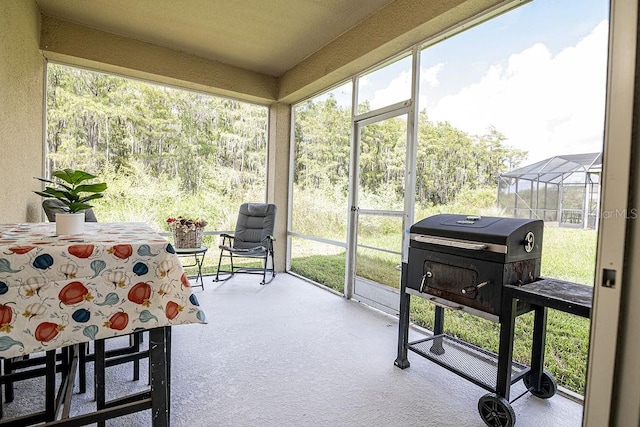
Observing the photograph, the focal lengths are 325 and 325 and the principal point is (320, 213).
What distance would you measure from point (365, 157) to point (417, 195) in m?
0.92

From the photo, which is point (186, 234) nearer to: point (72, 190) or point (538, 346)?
point (72, 190)

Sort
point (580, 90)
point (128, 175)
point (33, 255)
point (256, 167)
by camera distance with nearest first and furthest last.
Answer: point (33, 255) < point (580, 90) < point (128, 175) < point (256, 167)

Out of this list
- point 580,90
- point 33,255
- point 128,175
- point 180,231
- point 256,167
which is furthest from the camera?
point 256,167

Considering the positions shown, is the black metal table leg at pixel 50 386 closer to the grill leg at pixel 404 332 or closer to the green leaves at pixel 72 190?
the green leaves at pixel 72 190

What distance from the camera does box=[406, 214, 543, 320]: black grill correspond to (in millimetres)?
1754

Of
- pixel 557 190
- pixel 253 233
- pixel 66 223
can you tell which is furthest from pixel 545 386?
pixel 253 233

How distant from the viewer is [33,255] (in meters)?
1.17

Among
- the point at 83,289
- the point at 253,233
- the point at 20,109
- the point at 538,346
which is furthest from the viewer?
the point at 253,233

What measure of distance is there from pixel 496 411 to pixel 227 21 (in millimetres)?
3988

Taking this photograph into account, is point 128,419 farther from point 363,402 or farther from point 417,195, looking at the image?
point 417,195

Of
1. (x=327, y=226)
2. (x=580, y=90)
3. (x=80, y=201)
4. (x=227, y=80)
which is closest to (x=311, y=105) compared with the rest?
(x=227, y=80)

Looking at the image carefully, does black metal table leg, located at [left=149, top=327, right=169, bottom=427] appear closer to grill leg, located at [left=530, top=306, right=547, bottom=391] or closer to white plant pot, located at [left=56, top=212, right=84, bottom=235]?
white plant pot, located at [left=56, top=212, right=84, bottom=235]

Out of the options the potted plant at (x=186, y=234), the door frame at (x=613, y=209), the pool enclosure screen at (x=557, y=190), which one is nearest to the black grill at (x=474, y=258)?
the pool enclosure screen at (x=557, y=190)

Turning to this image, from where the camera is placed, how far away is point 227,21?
343cm
